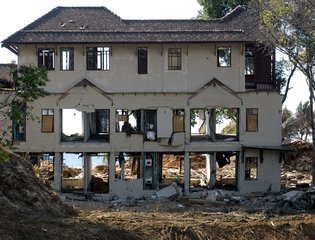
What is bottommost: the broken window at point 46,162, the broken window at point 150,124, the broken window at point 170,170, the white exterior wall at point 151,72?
the broken window at point 170,170

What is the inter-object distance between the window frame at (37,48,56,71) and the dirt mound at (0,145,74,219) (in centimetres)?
1645

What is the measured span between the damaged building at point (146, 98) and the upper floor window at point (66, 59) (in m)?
0.06

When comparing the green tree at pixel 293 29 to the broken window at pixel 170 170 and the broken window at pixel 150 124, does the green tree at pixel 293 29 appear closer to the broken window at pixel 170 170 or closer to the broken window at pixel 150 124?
the broken window at pixel 150 124

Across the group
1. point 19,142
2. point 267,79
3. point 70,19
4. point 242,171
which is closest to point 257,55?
point 267,79

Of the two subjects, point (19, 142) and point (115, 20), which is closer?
point (19, 142)

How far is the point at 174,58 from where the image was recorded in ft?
114

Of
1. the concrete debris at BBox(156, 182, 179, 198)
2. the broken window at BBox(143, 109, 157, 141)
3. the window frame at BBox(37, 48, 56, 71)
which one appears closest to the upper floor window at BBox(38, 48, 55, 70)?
the window frame at BBox(37, 48, 56, 71)

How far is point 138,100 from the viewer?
34.2m

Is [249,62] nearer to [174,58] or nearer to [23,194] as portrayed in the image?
[174,58]

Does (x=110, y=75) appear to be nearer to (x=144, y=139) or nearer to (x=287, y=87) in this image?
(x=144, y=139)

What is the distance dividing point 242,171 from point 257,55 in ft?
23.8

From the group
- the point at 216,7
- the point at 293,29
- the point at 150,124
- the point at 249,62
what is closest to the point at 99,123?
the point at 150,124

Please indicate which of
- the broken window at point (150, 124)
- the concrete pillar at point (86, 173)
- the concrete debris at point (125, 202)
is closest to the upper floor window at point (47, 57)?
the concrete pillar at point (86, 173)

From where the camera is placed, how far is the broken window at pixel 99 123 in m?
38.1
